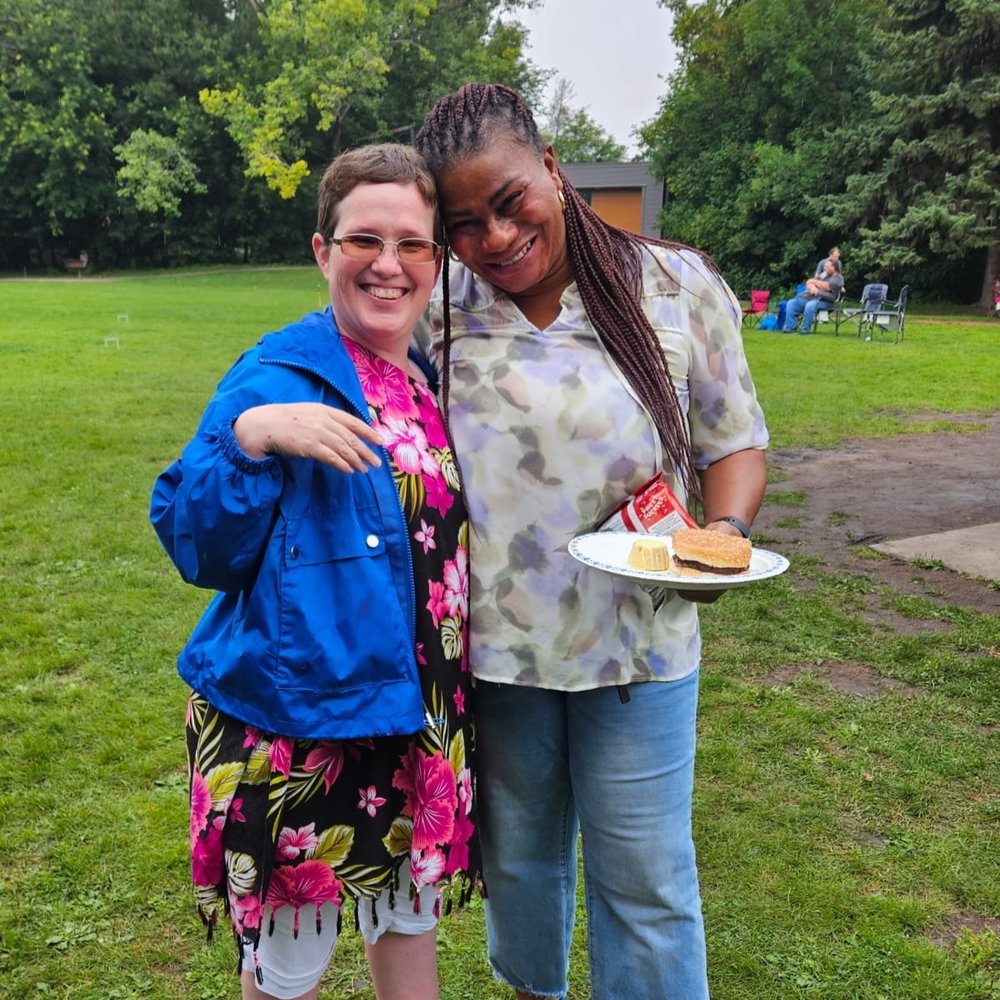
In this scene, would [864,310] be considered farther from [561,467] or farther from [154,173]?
[154,173]

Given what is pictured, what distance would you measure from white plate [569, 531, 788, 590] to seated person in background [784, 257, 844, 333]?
18488mm

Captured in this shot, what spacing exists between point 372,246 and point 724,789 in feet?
8.45

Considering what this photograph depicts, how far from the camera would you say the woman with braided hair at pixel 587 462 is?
70.2 inches

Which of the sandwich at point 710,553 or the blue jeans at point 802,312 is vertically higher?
the sandwich at point 710,553

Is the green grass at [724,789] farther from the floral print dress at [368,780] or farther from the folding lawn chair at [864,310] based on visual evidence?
the folding lawn chair at [864,310]

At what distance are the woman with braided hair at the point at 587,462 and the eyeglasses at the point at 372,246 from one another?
15cm

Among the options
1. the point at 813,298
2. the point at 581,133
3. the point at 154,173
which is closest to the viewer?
the point at 813,298

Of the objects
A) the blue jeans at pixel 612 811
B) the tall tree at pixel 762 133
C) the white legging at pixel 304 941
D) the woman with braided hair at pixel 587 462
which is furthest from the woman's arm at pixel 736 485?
the tall tree at pixel 762 133

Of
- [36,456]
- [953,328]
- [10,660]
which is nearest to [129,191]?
[953,328]

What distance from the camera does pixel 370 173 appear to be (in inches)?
66.6

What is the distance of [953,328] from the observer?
20141 mm

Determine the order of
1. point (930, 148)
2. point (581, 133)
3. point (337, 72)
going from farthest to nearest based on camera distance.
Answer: point (581, 133)
point (337, 72)
point (930, 148)

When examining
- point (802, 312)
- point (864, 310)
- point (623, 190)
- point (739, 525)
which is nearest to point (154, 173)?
point (623, 190)

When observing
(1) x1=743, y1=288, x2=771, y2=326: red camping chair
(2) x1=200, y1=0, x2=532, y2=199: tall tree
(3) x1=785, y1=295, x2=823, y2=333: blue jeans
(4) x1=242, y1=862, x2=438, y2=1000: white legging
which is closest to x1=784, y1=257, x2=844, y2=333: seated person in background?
(3) x1=785, y1=295, x2=823, y2=333: blue jeans
